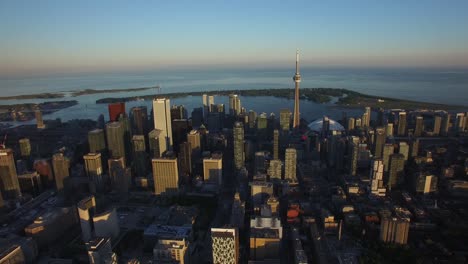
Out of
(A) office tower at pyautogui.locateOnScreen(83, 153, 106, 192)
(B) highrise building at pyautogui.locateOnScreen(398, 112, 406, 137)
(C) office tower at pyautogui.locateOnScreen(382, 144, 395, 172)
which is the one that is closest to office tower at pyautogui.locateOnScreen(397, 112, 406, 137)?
(B) highrise building at pyautogui.locateOnScreen(398, 112, 406, 137)

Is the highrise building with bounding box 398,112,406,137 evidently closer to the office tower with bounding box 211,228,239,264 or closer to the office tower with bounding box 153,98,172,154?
the office tower with bounding box 153,98,172,154

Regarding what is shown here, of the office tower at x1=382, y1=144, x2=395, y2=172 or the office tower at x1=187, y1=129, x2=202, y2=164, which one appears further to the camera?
the office tower at x1=187, y1=129, x2=202, y2=164

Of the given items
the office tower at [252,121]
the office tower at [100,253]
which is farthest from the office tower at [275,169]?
the office tower at [252,121]

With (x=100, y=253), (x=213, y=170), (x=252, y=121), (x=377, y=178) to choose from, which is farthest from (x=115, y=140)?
(x=377, y=178)

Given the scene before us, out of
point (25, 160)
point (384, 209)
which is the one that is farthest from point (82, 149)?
point (384, 209)

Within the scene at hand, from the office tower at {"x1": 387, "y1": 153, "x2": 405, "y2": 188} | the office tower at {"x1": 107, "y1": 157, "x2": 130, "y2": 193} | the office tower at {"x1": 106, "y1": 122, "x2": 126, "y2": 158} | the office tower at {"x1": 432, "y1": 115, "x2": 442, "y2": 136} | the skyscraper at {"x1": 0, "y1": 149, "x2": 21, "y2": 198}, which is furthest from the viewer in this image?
the office tower at {"x1": 432, "y1": 115, "x2": 442, "y2": 136}

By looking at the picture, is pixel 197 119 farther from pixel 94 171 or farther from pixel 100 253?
pixel 100 253
